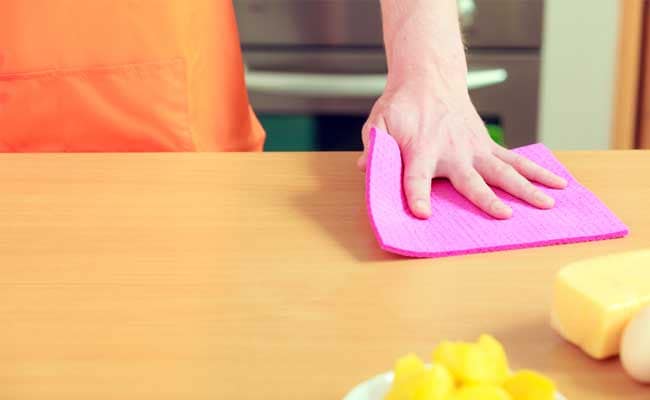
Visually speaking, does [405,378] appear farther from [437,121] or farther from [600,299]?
[437,121]

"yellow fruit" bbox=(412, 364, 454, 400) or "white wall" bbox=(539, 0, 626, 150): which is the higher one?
"yellow fruit" bbox=(412, 364, 454, 400)

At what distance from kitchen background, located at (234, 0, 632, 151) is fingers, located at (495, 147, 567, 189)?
2.76 feet

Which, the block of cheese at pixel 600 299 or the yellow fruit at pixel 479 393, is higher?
the yellow fruit at pixel 479 393

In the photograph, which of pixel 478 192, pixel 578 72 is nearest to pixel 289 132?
pixel 578 72

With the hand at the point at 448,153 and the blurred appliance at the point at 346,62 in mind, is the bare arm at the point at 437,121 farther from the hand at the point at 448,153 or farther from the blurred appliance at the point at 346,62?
the blurred appliance at the point at 346,62

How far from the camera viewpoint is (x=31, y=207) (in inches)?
26.7

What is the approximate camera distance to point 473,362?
34 centimetres

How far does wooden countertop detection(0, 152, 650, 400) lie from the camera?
0.45 metres

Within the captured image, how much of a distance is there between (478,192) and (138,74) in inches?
14.1

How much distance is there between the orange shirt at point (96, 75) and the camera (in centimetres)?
86

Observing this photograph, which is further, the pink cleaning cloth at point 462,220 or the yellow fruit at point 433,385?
the pink cleaning cloth at point 462,220

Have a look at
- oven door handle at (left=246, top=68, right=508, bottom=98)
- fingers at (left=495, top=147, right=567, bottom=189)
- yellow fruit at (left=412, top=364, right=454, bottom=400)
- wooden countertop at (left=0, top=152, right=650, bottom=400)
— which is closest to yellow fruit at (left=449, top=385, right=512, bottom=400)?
yellow fruit at (left=412, top=364, right=454, bottom=400)

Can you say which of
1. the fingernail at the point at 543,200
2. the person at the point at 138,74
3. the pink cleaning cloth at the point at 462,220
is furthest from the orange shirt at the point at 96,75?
the fingernail at the point at 543,200

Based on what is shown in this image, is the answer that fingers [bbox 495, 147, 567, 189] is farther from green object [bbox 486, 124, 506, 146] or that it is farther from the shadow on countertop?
green object [bbox 486, 124, 506, 146]
